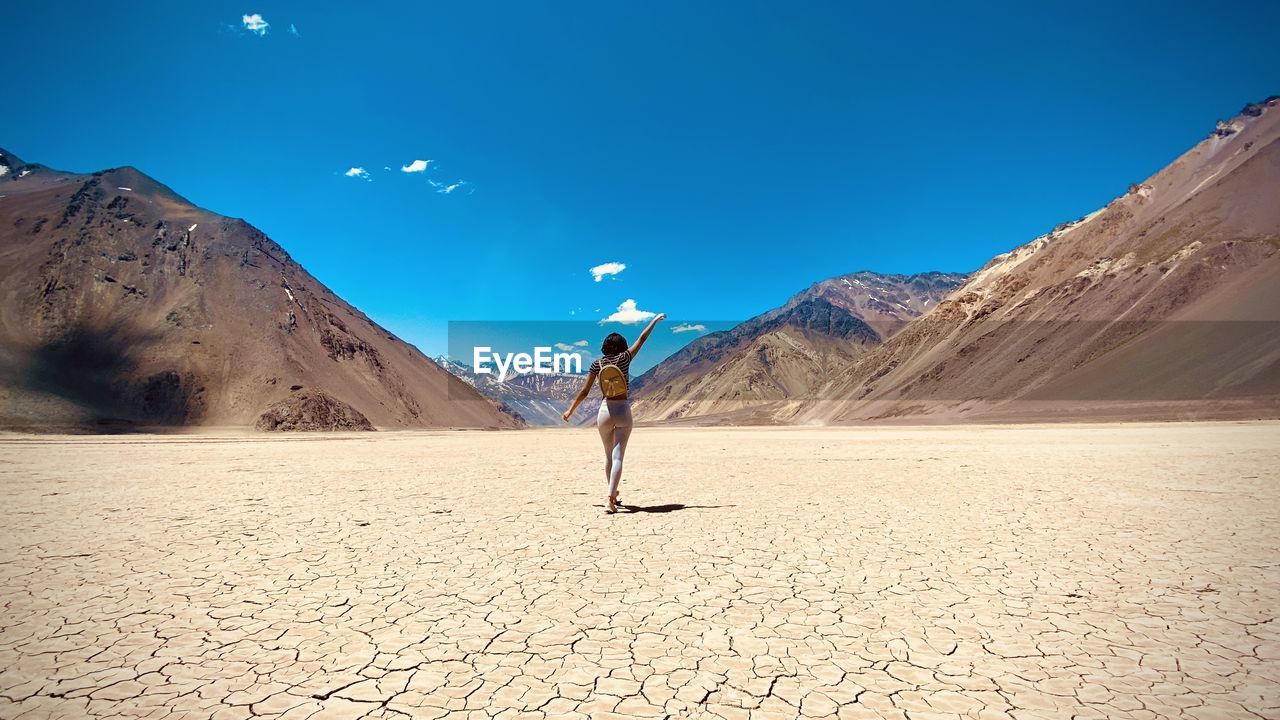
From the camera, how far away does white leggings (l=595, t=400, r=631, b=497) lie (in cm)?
779

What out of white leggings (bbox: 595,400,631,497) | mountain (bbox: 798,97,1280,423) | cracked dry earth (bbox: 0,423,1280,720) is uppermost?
mountain (bbox: 798,97,1280,423)

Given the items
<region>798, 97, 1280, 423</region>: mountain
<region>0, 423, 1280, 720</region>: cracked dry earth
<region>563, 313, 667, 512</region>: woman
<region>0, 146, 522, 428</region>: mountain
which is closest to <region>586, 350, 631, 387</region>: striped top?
<region>563, 313, 667, 512</region>: woman

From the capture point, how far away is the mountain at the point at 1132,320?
159 ft

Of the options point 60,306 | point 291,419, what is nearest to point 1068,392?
point 291,419

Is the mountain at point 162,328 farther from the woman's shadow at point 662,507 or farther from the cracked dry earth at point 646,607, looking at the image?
the cracked dry earth at point 646,607

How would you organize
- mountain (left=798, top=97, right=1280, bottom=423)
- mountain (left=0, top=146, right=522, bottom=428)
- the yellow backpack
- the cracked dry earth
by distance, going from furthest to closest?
mountain (left=0, top=146, right=522, bottom=428)
mountain (left=798, top=97, right=1280, bottom=423)
the yellow backpack
the cracked dry earth

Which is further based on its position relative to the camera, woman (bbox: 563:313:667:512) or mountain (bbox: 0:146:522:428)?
mountain (bbox: 0:146:522:428)

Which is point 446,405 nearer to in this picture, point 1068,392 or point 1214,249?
point 1068,392

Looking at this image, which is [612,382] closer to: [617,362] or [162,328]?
[617,362]

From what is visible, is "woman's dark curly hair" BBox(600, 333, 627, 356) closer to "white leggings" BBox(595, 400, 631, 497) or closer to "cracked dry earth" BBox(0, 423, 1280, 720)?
"white leggings" BBox(595, 400, 631, 497)

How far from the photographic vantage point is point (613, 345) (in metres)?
8.02

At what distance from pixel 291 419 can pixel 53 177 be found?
3909 inches

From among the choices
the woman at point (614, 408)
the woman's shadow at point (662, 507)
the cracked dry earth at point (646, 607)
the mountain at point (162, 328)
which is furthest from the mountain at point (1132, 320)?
the mountain at point (162, 328)

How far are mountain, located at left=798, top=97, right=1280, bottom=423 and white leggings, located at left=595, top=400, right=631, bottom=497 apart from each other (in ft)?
181
